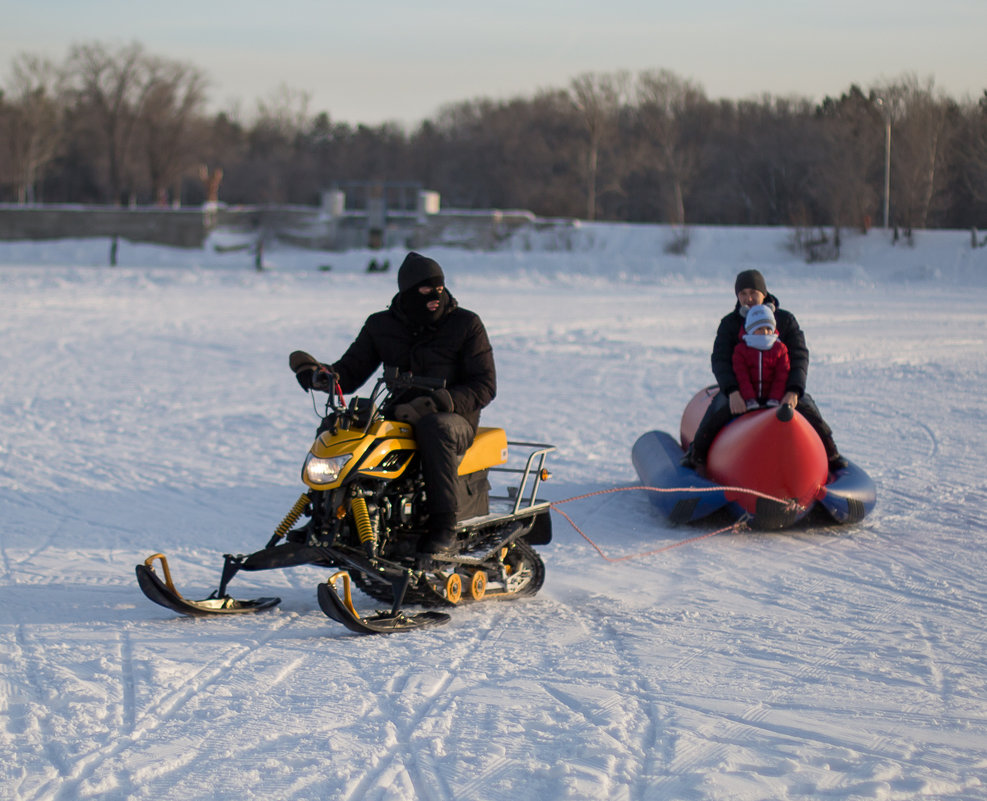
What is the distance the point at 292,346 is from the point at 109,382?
3.53 m

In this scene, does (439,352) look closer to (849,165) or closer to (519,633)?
(519,633)

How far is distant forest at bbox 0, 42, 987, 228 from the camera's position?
35031 mm

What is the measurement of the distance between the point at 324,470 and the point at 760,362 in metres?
3.48

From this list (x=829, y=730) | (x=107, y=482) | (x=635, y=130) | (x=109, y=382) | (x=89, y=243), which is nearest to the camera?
(x=829, y=730)

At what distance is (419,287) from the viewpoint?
15.9 feet

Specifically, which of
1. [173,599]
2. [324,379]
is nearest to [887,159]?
[324,379]

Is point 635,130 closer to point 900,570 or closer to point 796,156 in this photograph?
point 796,156

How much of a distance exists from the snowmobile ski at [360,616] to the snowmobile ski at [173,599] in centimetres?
56

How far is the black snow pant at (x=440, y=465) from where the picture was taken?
15.2ft

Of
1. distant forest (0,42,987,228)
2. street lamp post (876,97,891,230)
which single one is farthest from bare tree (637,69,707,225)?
street lamp post (876,97,891,230)

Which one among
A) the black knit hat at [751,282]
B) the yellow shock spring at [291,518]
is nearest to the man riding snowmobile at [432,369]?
the yellow shock spring at [291,518]

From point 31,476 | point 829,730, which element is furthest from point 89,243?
point 829,730

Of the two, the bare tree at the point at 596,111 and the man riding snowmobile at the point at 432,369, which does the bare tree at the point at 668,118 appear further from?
the man riding snowmobile at the point at 432,369

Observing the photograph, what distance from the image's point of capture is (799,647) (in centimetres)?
452
